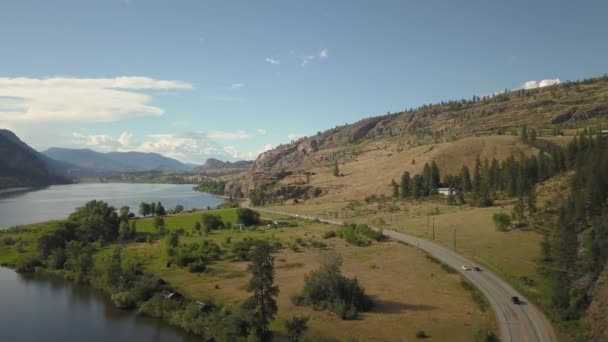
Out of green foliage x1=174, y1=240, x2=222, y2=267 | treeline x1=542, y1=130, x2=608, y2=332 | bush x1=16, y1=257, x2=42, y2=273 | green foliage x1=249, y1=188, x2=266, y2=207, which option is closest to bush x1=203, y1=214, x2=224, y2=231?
green foliage x1=174, y1=240, x2=222, y2=267

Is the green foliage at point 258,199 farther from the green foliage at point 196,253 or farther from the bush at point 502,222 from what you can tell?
the bush at point 502,222

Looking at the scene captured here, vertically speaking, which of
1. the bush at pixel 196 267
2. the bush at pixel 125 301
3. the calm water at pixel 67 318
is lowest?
the calm water at pixel 67 318

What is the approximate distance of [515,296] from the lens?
4531 centimetres

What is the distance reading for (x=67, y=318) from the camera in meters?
47.5

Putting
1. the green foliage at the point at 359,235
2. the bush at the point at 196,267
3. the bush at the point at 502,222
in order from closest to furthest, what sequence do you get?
the bush at the point at 196,267
the bush at the point at 502,222
the green foliage at the point at 359,235

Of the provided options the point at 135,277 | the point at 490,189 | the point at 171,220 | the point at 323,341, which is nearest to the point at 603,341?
the point at 323,341

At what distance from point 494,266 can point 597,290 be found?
1603 centimetres

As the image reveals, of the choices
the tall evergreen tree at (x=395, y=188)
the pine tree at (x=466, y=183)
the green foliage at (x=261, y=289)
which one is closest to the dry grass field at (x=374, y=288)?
the green foliage at (x=261, y=289)

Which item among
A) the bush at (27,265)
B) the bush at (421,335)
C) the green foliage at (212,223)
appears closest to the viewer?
the bush at (421,335)

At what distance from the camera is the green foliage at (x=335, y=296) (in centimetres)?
4356

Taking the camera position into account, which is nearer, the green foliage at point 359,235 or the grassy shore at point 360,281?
the grassy shore at point 360,281

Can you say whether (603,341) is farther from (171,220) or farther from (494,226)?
(171,220)

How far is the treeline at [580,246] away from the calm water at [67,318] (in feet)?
124

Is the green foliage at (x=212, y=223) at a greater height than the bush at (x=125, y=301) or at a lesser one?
greater
